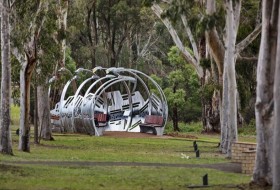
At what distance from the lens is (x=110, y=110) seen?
50.3 m

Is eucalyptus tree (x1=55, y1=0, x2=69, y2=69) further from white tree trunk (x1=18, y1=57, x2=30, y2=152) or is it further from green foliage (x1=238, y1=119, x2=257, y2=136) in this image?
green foliage (x1=238, y1=119, x2=257, y2=136)

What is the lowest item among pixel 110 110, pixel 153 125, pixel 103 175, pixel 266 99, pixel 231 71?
pixel 103 175

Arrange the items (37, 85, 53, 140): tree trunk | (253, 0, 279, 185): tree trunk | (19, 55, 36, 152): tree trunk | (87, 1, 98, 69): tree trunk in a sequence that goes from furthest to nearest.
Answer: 1. (87, 1, 98, 69): tree trunk
2. (37, 85, 53, 140): tree trunk
3. (19, 55, 36, 152): tree trunk
4. (253, 0, 279, 185): tree trunk

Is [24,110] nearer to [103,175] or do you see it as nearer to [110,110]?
[103,175]

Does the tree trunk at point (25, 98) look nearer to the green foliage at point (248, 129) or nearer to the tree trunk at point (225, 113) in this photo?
the tree trunk at point (225, 113)

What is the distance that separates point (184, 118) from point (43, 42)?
138 ft

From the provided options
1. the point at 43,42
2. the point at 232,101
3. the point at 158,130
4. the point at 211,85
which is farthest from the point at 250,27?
the point at 158,130

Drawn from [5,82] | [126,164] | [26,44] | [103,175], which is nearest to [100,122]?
[26,44]

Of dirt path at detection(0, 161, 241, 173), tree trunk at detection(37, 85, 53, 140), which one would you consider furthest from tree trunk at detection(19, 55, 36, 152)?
tree trunk at detection(37, 85, 53, 140)

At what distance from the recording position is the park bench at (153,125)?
152ft

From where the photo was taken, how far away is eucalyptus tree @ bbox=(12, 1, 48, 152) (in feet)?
86.4

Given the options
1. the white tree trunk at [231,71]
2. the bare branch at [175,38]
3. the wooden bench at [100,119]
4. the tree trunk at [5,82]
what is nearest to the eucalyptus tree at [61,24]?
the wooden bench at [100,119]

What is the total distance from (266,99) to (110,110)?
34.9 meters

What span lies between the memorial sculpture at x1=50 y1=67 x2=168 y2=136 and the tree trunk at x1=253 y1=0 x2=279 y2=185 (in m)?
29.0
